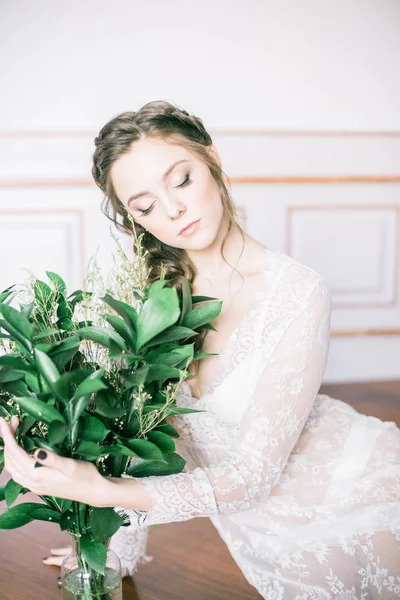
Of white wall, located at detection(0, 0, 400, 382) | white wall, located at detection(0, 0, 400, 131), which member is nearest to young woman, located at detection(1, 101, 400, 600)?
white wall, located at detection(0, 0, 400, 382)

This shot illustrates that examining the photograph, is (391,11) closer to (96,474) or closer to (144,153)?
(144,153)

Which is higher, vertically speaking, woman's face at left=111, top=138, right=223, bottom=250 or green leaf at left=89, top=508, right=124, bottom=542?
woman's face at left=111, top=138, right=223, bottom=250

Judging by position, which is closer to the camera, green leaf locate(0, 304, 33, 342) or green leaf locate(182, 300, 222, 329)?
green leaf locate(0, 304, 33, 342)

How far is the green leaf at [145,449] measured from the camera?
915 millimetres

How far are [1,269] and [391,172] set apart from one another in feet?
6.99

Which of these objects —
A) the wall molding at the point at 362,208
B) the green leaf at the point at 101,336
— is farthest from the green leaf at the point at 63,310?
the wall molding at the point at 362,208

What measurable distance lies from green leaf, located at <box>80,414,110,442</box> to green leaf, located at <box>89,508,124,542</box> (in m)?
0.12

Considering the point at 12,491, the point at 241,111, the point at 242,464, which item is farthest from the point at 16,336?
the point at 241,111

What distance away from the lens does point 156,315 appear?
35.6 inches

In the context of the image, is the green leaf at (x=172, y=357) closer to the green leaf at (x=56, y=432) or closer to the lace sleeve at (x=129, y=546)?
the green leaf at (x=56, y=432)

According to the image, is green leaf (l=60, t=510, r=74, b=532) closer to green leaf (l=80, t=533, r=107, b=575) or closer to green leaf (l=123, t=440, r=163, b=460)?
green leaf (l=80, t=533, r=107, b=575)

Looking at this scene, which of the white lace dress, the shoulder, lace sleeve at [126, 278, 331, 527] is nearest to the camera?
lace sleeve at [126, 278, 331, 527]

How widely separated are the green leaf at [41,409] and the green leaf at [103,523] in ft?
0.58

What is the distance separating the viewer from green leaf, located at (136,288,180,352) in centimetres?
90
